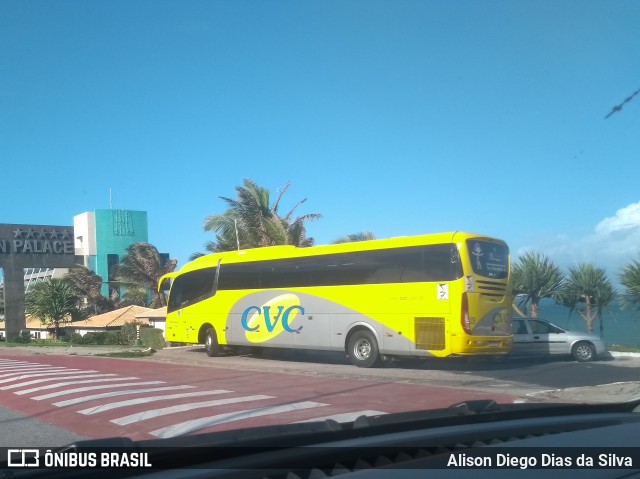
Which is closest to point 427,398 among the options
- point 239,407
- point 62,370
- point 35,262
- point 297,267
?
point 239,407

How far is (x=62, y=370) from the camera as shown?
2047 centimetres

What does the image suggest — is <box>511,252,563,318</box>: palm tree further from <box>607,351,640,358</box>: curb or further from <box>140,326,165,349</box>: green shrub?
<box>140,326,165,349</box>: green shrub

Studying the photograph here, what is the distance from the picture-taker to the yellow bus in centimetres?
1662

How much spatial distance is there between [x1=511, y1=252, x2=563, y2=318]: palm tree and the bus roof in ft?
34.0

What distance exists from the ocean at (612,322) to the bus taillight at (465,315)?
6259mm

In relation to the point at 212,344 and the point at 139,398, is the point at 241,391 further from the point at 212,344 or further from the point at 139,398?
the point at 212,344

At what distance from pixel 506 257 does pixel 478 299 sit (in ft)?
6.24

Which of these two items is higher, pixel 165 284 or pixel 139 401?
pixel 165 284

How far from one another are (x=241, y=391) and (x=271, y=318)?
7.83 m

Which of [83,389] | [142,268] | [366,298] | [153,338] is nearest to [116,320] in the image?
[142,268]

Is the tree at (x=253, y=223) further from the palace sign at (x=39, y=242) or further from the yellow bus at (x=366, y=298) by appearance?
the palace sign at (x=39, y=242)

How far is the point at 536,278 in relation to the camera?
89.0 feet

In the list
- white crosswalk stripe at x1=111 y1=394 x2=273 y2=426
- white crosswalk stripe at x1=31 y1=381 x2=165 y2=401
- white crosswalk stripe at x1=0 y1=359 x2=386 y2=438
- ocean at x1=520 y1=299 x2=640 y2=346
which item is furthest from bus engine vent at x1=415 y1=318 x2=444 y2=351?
white crosswalk stripe at x1=31 y1=381 x2=165 y2=401

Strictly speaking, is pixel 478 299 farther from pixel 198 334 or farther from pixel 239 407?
pixel 198 334
